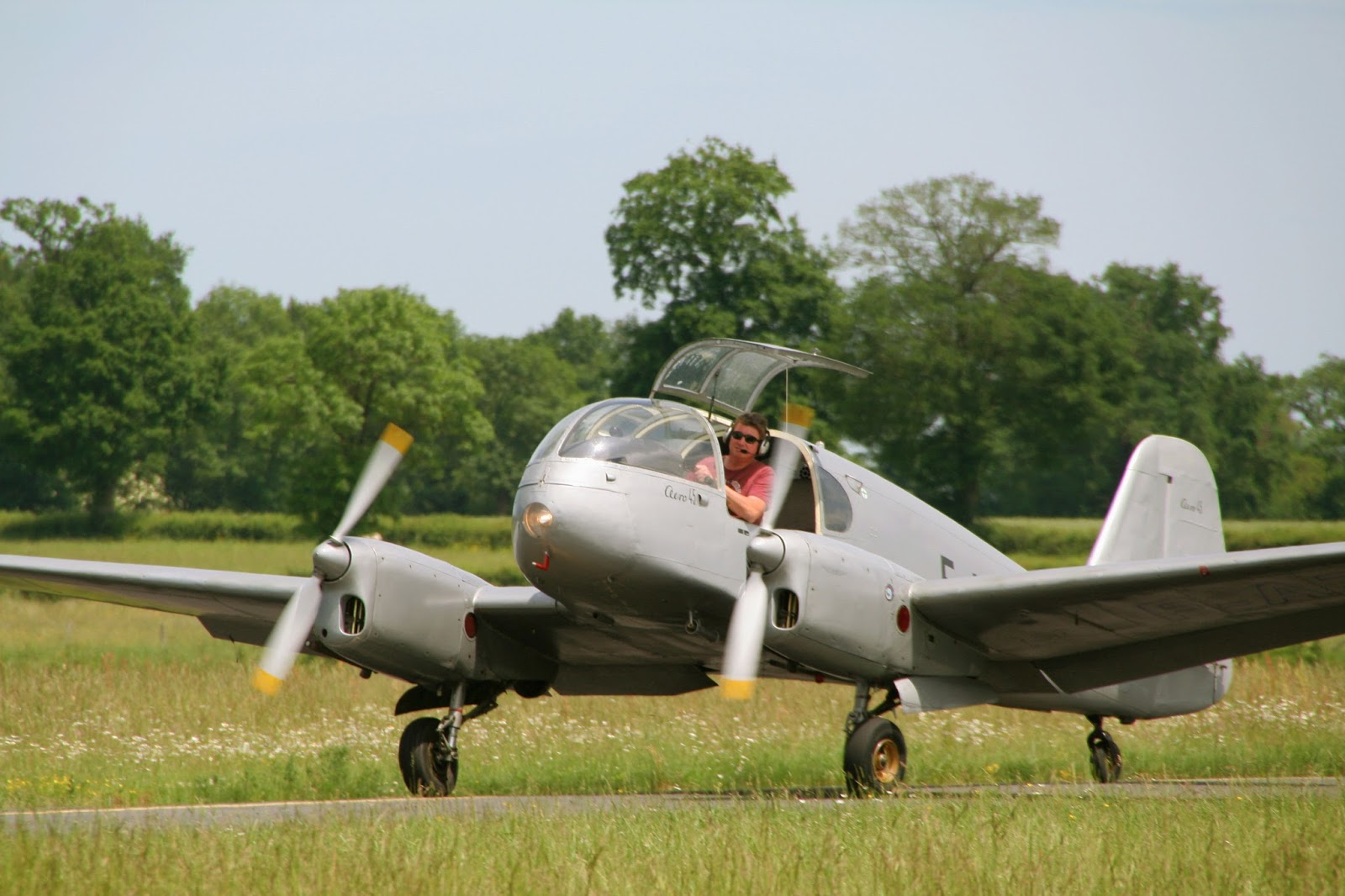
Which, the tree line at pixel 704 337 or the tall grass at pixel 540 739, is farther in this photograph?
the tree line at pixel 704 337

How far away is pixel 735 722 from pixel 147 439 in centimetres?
6240

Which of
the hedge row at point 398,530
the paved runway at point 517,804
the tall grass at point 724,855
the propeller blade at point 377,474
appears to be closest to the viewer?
the tall grass at point 724,855

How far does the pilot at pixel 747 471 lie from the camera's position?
36.9ft

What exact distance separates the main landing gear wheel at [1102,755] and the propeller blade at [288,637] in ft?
28.0

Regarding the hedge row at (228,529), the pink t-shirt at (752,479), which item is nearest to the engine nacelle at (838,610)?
the pink t-shirt at (752,479)

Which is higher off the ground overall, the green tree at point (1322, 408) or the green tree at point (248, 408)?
the green tree at point (1322, 408)

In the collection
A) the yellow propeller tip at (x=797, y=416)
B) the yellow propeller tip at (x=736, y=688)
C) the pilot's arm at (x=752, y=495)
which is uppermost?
the yellow propeller tip at (x=797, y=416)

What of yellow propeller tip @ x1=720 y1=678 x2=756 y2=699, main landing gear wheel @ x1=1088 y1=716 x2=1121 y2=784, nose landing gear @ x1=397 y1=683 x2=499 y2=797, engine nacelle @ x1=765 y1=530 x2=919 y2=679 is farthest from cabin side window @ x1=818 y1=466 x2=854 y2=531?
main landing gear wheel @ x1=1088 y1=716 x2=1121 y2=784

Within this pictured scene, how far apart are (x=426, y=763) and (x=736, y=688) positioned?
12.2ft

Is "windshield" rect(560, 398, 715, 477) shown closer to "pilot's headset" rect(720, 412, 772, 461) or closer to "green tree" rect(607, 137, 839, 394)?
"pilot's headset" rect(720, 412, 772, 461)

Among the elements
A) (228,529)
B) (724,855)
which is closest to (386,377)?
(228,529)

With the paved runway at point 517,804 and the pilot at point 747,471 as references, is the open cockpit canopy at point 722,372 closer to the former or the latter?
the pilot at point 747,471

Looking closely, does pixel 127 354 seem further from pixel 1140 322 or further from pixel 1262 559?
pixel 1262 559

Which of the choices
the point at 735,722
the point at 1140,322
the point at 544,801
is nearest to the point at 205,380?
the point at 1140,322
